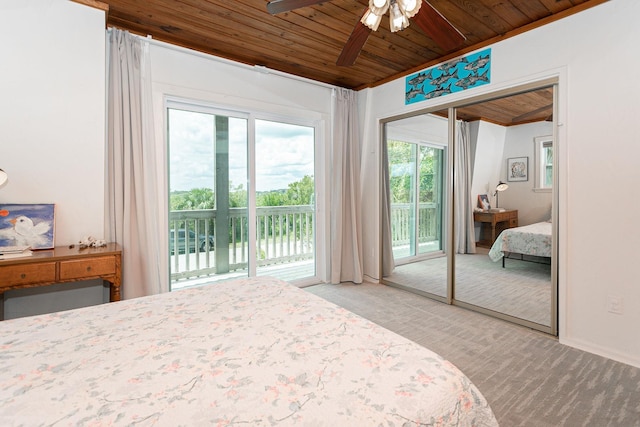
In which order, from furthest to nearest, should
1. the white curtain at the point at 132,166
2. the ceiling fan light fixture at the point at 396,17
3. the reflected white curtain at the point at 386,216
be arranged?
the reflected white curtain at the point at 386,216 → the white curtain at the point at 132,166 → the ceiling fan light fixture at the point at 396,17

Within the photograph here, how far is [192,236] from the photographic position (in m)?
3.32

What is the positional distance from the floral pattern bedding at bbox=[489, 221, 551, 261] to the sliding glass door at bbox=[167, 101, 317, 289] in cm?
211

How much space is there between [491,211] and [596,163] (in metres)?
0.96

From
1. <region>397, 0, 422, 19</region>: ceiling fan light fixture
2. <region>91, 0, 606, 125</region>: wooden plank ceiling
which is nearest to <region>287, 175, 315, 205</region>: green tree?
<region>91, 0, 606, 125</region>: wooden plank ceiling

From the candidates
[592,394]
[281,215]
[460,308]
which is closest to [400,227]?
[460,308]

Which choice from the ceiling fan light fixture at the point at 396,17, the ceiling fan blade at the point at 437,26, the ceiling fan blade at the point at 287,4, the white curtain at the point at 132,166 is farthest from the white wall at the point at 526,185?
the white curtain at the point at 132,166

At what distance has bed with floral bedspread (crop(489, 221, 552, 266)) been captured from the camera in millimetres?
2721

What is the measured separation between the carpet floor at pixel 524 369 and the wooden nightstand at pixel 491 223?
2.43 ft

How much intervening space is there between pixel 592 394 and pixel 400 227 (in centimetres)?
241

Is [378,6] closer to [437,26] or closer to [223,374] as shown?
[437,26]

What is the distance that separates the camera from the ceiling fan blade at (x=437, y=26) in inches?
66.9

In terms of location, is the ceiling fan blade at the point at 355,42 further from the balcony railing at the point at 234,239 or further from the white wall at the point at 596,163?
the balcony railing at the point at 234,239

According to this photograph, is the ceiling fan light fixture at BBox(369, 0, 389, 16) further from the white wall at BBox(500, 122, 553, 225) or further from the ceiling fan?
the white wall at BBox(500, 122, 553, 225)

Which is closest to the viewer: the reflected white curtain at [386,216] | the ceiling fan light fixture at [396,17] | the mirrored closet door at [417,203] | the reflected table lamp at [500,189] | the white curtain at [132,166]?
the ceiling fan light fixture at [396,17]
